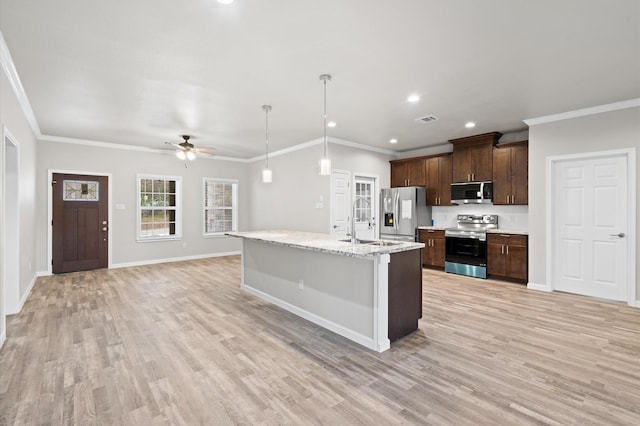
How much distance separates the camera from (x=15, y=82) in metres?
3.38

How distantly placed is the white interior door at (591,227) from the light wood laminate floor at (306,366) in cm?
42

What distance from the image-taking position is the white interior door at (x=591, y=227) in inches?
166

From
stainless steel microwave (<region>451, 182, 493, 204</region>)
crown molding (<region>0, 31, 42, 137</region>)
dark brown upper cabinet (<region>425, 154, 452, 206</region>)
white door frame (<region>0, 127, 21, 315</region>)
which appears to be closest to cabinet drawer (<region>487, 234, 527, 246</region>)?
stainless steel microwave (<region>451, 182, 493, 204</region>)

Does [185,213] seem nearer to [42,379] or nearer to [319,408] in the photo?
[42,379]

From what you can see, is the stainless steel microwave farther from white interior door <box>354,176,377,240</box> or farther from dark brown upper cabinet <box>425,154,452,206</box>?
white interior door <box>354,176,377,240</box>

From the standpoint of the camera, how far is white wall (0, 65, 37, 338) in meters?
3.08

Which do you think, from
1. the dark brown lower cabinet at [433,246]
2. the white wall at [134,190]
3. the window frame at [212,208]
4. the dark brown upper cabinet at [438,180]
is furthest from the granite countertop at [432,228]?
the window frame at [212,208]

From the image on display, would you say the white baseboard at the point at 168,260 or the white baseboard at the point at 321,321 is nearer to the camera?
the white baseboard at the point at 321,321

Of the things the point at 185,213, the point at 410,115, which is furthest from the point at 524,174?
the point at 185,213

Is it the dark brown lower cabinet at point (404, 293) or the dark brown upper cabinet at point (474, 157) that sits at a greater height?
the dark brown upper cabinet at point (474, 157)

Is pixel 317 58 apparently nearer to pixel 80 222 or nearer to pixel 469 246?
pixel 469 246

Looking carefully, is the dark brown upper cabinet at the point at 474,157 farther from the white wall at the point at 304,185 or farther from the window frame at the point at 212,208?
the window frame at the point at 212,208

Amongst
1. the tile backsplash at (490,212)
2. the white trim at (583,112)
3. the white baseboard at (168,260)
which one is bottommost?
the white baseboard at (168,260)

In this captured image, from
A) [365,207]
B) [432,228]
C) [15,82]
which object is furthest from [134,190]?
[432,228]
